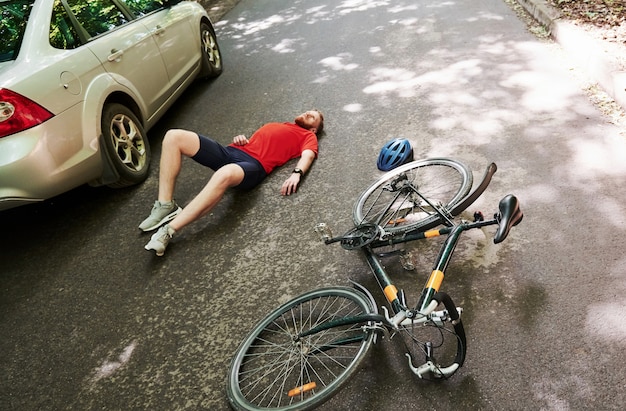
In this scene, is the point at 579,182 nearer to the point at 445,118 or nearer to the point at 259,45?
the point at 445,118

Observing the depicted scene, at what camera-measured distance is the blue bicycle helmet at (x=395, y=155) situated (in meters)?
3.77

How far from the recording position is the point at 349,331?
2.62 meters

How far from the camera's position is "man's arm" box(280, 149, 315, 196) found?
13.3ft

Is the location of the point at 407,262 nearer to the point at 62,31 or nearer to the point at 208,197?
the point at 208,197

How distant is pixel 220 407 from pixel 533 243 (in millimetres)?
2191

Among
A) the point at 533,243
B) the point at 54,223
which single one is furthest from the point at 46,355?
the point at 533,243

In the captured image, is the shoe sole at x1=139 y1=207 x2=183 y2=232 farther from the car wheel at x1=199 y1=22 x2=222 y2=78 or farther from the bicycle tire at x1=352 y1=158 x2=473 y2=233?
the car wheel at x1=199 y1=22 x2=222 y2=78

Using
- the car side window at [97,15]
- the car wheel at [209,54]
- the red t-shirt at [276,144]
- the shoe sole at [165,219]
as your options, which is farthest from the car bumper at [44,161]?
the car wheel at [209,54]

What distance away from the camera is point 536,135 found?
13.5ft

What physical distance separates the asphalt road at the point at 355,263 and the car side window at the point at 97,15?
1.35 meters

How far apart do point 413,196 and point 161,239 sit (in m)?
1.98

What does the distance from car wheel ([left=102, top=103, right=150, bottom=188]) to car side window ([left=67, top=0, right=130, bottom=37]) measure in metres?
0.82

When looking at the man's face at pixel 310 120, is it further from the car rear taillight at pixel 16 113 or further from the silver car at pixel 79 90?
the car rear taillight at pixel 16 113

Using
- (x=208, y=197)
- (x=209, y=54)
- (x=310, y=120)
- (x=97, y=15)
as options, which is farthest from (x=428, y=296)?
(x=209, y=54)
